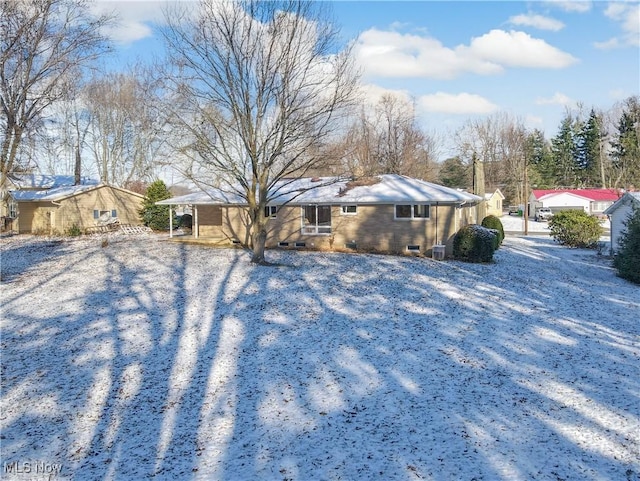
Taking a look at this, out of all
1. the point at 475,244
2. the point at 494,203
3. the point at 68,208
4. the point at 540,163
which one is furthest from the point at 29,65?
the point at 540,163

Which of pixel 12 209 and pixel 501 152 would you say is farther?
pixel 501 152

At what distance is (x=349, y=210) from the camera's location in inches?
838

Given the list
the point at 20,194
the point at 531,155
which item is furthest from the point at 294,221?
the point at 531,155

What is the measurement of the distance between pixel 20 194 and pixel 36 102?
9676 mm

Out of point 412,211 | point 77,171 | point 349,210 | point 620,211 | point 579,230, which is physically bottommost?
point 579,230

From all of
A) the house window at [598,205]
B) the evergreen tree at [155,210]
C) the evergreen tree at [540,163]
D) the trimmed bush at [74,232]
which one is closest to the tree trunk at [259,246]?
the evergreen tree at [155,210]

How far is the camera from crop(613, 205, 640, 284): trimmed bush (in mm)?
16438

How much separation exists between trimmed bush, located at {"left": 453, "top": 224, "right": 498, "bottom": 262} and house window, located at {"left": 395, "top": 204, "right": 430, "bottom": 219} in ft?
5.80

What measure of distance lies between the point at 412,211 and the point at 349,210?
2999 mm

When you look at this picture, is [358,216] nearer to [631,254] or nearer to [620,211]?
[631,254]

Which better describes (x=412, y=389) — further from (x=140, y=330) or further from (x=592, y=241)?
(x=592, y=241)

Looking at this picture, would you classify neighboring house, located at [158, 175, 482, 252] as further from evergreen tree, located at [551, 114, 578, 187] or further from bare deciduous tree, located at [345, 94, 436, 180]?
evergreen tree, located at [551, 114, 578, 187]

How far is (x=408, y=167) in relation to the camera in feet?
135

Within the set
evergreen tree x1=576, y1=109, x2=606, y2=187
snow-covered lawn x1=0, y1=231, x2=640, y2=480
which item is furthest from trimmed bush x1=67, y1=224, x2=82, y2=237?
evergreen tree x1=576, y1=109, x2=606, y2=187
